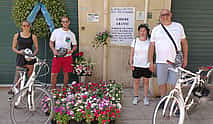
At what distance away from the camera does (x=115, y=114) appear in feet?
11.2

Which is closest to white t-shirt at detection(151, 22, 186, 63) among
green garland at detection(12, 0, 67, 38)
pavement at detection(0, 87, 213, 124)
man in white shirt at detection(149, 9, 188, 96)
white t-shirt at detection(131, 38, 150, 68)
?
man in white shirt at detection(149, 9, 188, 96)

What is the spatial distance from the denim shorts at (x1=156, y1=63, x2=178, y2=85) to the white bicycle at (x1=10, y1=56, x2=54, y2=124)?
75.0 inches

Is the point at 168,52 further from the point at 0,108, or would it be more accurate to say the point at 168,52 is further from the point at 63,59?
the point at 0,108

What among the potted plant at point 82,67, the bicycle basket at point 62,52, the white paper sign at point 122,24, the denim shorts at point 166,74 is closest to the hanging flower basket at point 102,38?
the white paper sign at point 122,24

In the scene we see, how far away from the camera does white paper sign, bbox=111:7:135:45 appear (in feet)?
16.8

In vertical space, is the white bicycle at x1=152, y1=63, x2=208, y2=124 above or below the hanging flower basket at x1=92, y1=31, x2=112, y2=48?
below

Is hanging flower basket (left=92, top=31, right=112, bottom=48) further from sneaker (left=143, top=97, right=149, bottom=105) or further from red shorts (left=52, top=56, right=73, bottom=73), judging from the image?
sneaker (left=143, top=97, right=149, bottom=105)

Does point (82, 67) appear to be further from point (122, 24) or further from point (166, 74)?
point (166, 74)

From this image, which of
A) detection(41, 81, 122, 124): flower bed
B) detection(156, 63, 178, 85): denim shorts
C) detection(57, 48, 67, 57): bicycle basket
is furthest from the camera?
detection(57, 48, 67, 57): bicycle basket

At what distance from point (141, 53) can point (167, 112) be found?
4.05 feet

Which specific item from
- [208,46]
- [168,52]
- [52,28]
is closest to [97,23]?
[52,28]

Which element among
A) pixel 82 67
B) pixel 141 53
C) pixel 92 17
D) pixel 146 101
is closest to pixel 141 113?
pixel 146 101

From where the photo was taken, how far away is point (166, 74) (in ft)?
12.7

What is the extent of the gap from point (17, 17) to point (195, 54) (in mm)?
4387
